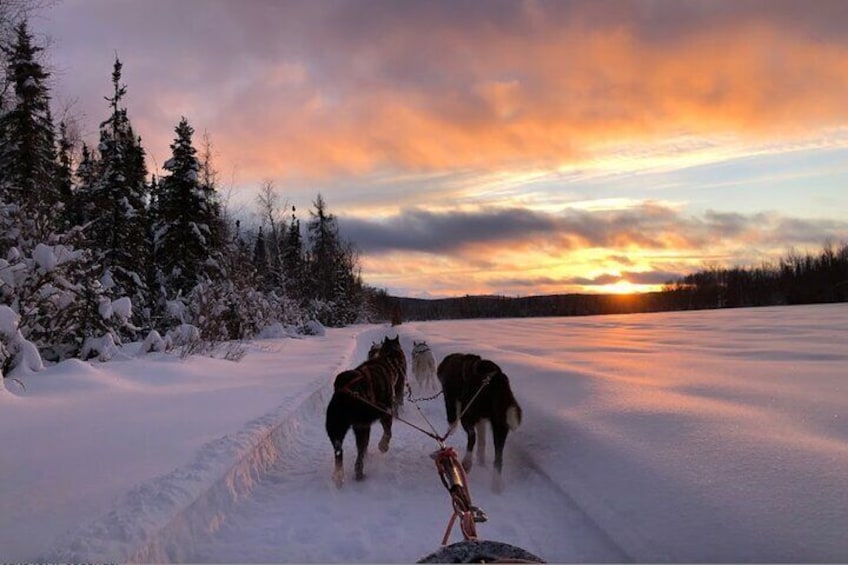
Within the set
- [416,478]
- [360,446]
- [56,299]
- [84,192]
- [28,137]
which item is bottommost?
[416,478]

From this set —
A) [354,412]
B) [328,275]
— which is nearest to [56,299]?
[354,412]

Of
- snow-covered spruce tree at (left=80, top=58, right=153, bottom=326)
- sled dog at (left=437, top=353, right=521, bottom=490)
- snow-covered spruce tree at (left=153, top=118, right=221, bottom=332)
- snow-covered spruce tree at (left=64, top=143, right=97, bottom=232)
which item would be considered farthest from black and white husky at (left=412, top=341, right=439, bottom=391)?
snow-covered spruce tree at (left=64, top=143, right=97, bottom=232)

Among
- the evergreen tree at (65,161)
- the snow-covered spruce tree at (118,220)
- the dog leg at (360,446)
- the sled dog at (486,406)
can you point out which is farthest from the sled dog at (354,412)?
the evergreen tree at (65,161)

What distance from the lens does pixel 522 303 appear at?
527 ft

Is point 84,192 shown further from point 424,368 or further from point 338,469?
point 338,469

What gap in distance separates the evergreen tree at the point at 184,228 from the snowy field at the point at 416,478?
19510 millimetres

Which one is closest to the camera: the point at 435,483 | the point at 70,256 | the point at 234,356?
the point at 435,483

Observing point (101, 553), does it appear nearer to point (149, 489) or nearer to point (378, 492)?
point (149, 489)

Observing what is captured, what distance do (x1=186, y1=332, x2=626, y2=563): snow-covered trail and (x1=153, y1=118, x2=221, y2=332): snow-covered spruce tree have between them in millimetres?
22765

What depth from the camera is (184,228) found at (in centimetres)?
2716

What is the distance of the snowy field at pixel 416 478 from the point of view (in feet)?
11.0

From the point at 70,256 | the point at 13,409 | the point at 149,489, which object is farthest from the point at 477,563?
the point at 70,256

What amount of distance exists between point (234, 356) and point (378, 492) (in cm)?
1019

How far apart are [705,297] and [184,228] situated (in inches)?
4132
